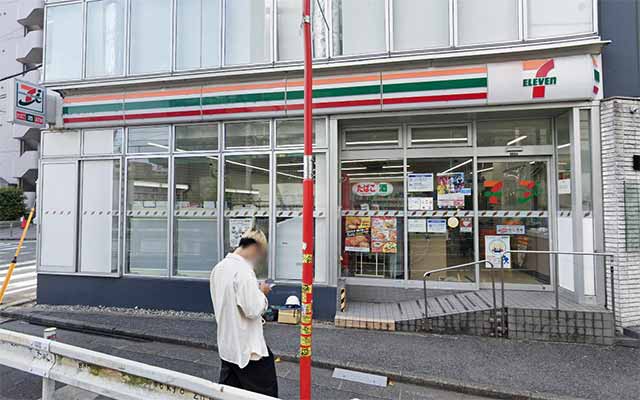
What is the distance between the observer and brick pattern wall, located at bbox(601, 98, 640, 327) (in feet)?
17.7

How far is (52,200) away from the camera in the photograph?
25.3 feet

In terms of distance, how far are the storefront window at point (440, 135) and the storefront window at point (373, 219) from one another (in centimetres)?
66

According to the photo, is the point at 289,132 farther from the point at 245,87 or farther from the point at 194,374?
the point at 194,374

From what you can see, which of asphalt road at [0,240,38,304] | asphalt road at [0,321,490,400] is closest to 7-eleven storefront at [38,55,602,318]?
asphalt road at [0,240,38,304]

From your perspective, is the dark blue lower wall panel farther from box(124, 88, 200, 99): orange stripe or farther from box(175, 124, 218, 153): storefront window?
box(124, 88, 200, 99): orange stripe

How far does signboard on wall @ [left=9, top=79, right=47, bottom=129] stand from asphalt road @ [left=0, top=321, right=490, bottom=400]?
15.2ft

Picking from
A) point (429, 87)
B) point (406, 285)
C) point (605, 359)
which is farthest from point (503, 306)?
point (429, 87)

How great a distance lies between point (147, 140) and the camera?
7500mm

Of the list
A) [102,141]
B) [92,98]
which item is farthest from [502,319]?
[92,98]

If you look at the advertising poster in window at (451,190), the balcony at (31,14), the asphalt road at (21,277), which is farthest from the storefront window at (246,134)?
the balcony at (31,14)

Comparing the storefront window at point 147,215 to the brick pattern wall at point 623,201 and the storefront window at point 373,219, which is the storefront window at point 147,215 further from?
the brick pattern wall at point 623,201

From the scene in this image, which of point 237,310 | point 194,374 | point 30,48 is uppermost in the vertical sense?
point 30,48

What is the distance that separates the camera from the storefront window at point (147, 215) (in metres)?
7.43

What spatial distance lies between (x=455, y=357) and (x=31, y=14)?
39862 mm
